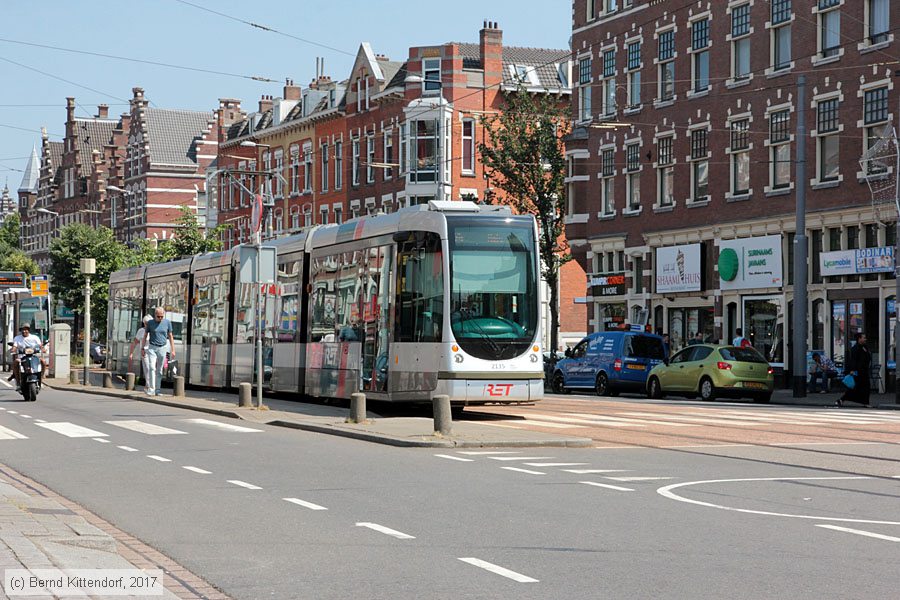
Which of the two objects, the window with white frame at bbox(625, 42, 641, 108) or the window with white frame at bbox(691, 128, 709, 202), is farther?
the window with white frame at bbox(625, 42, 641, 108)

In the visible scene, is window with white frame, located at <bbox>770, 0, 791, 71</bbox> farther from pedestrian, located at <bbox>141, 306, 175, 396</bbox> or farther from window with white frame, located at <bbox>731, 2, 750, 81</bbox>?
pedestrian, located at <bbox>141, 306, 175, 396</bbox>

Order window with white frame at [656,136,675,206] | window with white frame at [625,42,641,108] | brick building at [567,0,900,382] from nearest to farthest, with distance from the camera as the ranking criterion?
brick building at [567,0,900,382], window with white frame at [656,136,675,206], window with white frame at [625,42,641,108]

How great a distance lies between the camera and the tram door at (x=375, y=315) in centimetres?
2309

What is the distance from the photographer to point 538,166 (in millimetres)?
53500

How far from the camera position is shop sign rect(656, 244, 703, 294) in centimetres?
4684

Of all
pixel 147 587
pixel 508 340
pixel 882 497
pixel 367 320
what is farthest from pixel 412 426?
pixel 147 587

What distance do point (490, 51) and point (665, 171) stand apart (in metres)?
19.5

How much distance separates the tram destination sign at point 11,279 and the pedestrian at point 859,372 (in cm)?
4528

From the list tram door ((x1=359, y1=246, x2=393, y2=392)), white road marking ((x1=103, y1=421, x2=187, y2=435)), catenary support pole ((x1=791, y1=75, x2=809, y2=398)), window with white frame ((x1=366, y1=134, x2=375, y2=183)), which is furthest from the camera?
window with white frame ((x1=366, y1=134, x2=375, y2=183))

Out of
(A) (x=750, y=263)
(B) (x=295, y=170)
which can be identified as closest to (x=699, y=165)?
(A) (x=750, y=263)

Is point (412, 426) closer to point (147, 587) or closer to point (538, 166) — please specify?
point (147, 587)

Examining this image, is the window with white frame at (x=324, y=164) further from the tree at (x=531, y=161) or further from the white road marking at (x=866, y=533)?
the white road marking at (x=866, y=533)

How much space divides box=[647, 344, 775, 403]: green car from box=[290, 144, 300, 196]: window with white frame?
1781 inches

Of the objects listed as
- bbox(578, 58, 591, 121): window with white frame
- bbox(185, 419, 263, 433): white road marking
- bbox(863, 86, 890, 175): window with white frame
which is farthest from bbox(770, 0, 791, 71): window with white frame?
bbox(185, 419, 263, 433): white road marking
